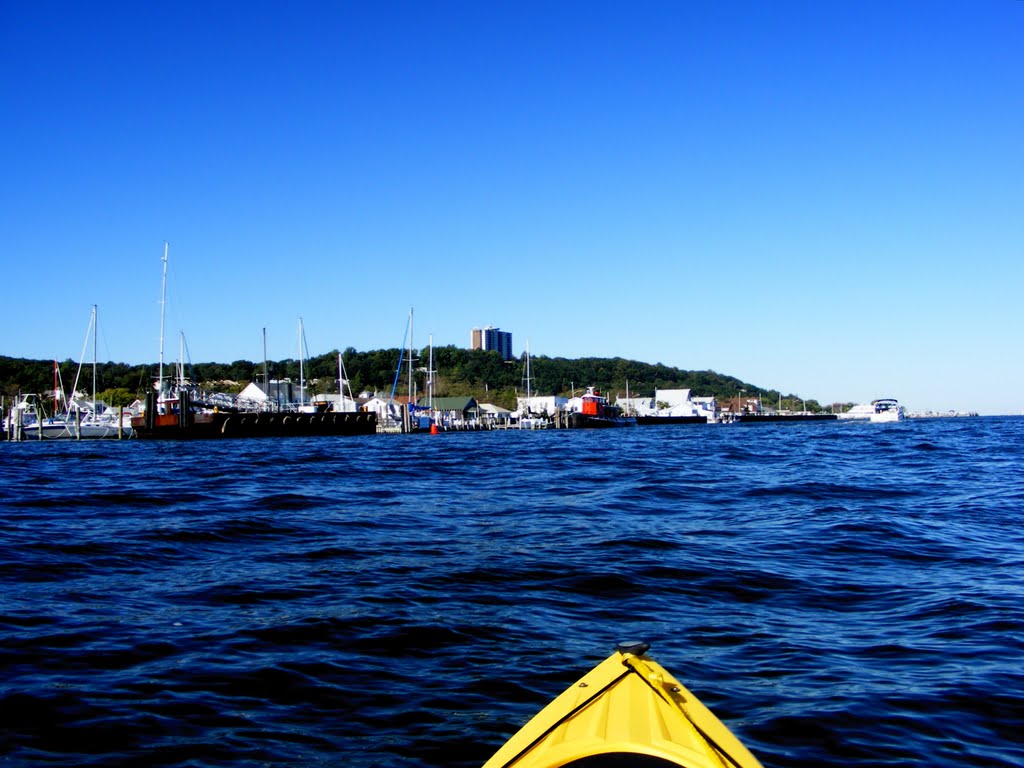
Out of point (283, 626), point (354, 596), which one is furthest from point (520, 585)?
point (283, 626)

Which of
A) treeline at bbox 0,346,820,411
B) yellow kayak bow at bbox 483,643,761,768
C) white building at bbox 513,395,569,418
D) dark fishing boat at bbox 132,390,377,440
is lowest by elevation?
yellow kayak bow at bbox 483,643,761,768

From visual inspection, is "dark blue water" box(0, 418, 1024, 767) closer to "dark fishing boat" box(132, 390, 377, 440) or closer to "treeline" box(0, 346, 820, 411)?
"dark fishing boat" box(132, 390, 377, 440)

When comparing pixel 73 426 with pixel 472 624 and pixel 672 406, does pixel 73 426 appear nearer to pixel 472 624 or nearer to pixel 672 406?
pixel 472 624

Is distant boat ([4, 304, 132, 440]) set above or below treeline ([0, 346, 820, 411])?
below

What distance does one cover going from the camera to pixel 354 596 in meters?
8.29

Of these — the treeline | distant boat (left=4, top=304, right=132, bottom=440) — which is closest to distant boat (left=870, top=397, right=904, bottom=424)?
the treeline

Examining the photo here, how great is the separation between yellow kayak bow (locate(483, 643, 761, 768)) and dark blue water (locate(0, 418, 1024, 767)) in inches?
41.7

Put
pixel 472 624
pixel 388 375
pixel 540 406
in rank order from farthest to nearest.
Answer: pixel 388 375 < pixel 540 406 < pixel 472 624

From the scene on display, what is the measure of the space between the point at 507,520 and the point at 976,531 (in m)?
7.32

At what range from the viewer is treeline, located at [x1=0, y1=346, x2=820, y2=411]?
10619 centimetres

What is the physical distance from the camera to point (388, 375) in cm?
14712

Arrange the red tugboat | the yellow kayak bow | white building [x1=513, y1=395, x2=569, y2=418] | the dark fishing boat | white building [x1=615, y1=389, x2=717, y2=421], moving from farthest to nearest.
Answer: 1. white building [x1=615, y1=389, x2=717, y2=421]
2. white building [x1=513, y1=395, x2=569, y2=418]
3. the red tugboat
4. the dark fishing boat
5. the yellow kayak bow

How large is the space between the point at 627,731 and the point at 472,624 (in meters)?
3.96

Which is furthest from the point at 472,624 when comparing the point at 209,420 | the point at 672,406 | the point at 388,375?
the point at 672,406
